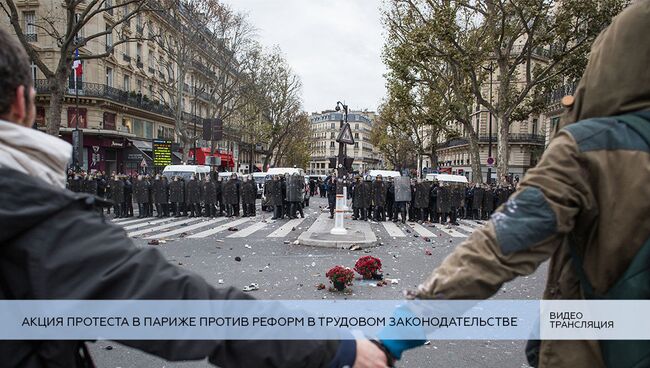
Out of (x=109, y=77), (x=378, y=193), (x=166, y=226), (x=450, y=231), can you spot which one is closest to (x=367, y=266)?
(x=450, y=231)

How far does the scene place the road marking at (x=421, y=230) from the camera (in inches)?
535

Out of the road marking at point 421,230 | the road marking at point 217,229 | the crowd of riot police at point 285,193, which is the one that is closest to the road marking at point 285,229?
the crowd of riot police at point 285,193

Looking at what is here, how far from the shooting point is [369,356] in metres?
1.45

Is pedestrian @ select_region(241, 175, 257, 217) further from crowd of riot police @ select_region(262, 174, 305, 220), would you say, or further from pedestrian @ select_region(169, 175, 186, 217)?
pedestrian @ select_region(169, 175, 186, 217)

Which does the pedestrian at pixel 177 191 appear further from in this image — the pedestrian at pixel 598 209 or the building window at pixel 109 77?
the building window at pixel 109 77

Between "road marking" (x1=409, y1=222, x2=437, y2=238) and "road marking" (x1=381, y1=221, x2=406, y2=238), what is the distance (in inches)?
25.2

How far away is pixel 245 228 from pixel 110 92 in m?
26.3

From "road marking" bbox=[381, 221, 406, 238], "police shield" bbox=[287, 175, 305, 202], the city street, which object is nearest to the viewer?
the city street

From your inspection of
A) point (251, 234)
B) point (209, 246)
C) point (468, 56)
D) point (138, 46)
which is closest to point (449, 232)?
point (251, 234)

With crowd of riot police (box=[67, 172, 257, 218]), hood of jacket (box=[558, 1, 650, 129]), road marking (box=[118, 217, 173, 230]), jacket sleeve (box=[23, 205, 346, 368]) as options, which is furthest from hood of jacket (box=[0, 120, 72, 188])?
crowd of riot police (box=[67, 172, 257, 218])

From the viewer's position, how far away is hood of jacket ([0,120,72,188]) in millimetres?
1217

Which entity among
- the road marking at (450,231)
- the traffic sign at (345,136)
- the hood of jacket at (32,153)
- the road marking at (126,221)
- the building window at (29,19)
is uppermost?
the building window at (29,19)

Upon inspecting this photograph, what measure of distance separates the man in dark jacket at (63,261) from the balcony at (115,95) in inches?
1152

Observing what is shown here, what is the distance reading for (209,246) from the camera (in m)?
10.8
